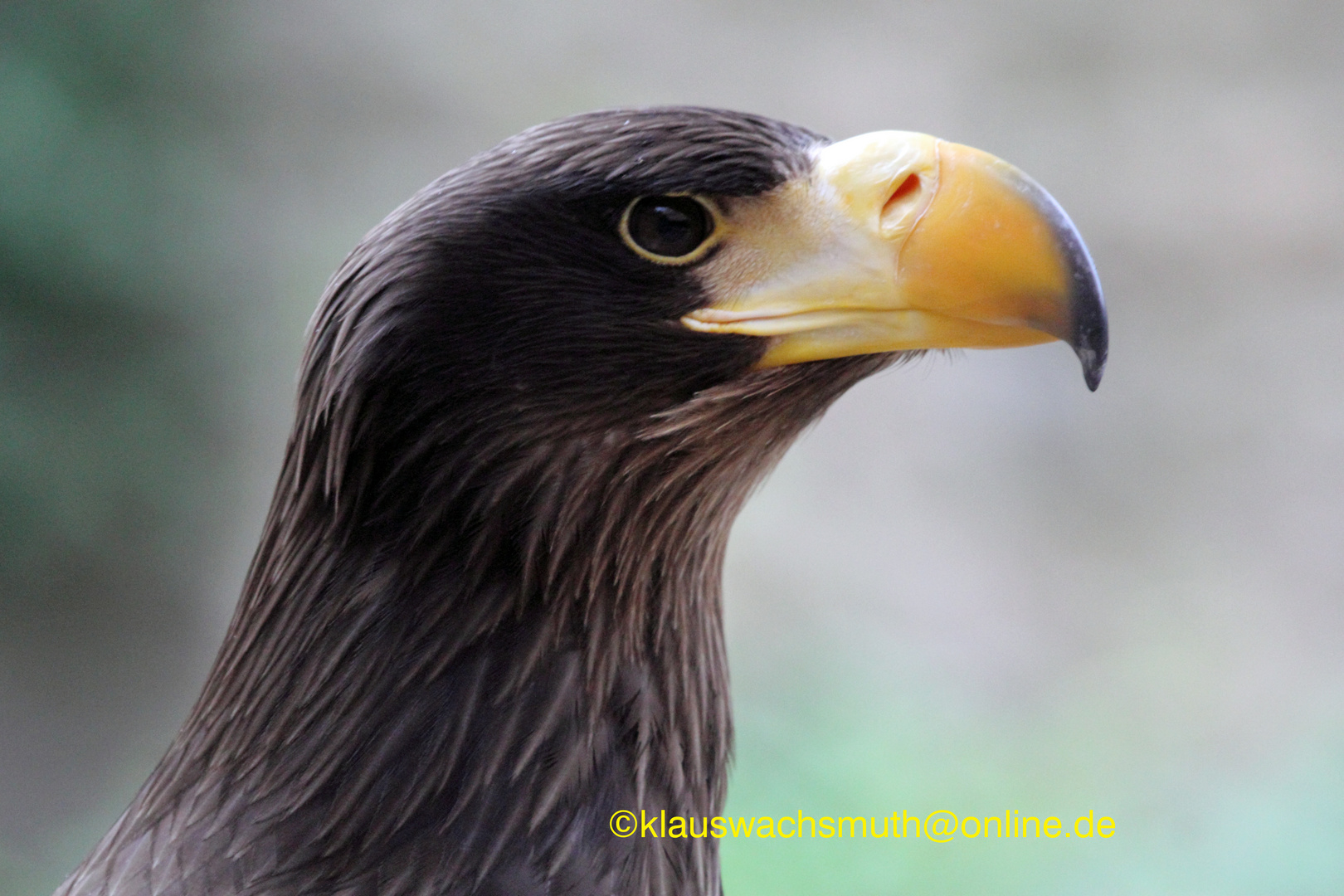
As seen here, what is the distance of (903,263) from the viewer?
1.23 metres

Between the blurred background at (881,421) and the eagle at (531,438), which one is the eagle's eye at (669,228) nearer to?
the eagle at (531,438)

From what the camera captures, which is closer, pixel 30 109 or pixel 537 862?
pixel 537 862

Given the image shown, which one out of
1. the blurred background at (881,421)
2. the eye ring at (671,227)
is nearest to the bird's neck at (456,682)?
the eye ring at (671,227)

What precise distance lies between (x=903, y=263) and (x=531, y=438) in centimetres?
42

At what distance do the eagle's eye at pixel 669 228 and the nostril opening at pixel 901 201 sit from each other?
0.59ft

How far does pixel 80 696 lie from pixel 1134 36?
4795mm

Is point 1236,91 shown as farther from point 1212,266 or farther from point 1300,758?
point 1300,758

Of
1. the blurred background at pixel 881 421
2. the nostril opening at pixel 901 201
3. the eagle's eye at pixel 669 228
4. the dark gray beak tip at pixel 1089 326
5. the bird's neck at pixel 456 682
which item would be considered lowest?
the bird's neck at pixel 456 682

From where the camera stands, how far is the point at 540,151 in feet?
4.11

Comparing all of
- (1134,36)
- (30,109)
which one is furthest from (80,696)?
(1134,36)

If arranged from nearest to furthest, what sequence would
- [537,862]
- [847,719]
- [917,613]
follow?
[537,862] → [847,719] → [917,613]

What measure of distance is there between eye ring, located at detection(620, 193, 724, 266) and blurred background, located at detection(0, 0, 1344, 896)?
2.62 meters

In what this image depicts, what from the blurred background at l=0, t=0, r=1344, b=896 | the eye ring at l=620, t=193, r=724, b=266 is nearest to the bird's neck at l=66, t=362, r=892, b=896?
the eye ring at l=620, t=193, r=724, b=266

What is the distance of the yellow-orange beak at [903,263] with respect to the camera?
1.20 metres
